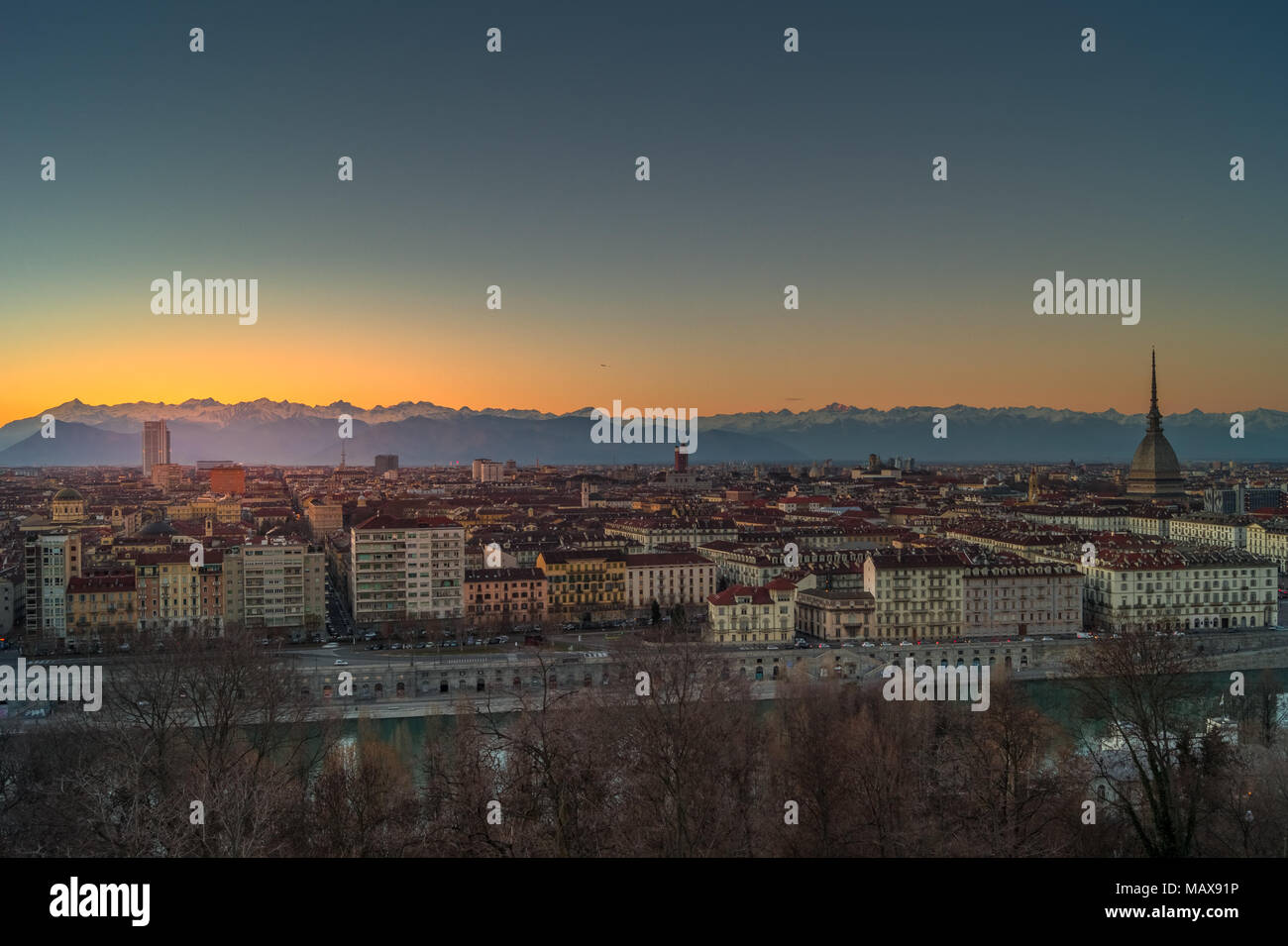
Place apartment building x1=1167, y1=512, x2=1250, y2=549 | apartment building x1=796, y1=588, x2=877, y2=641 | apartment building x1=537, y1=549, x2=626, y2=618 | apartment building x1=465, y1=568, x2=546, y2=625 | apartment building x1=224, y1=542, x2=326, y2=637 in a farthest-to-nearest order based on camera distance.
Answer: apartment building x1=1167, y1=512, x2=1250, y2=549
apartment building x1=537, y1=549, x2=626, y2=618
apartment building x1=465, y1=568, x2=546, y2=625
apartment building x1=224, y1=542, x2=326, y2=637
apartment building x1=796, y1=588, x2=877, y2=641

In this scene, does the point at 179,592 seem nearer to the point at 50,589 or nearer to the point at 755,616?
the point at 50,589

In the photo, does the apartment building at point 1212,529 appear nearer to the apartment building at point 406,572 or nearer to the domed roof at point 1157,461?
the domed roof at point 1157,461

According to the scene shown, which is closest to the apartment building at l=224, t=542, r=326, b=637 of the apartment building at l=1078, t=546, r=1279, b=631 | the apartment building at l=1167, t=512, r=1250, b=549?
the apartment building at l=1078, t=546, r=1279, b=631

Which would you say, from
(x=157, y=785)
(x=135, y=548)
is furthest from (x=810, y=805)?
(x=135, y=548)

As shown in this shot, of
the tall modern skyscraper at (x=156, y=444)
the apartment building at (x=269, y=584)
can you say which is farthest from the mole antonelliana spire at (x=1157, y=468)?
the tall modern skyscraper at (x=156, y=444)

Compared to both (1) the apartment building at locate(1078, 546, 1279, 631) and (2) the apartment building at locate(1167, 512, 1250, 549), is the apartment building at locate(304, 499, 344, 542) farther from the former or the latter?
(2) the apartment building at locate(1167, 512, 1250, 549)

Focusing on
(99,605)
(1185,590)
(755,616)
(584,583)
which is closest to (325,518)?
(584,583)
